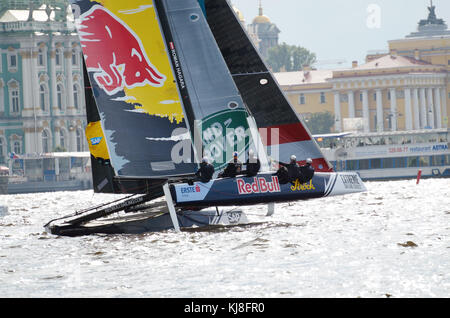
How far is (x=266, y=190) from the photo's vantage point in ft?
78.2

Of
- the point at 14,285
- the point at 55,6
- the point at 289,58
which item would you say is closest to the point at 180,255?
the point at 14,285

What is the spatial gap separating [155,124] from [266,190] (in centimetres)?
303

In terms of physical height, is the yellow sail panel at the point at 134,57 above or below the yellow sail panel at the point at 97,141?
above

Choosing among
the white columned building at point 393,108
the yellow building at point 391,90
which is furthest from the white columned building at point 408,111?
the white columned building at point 393,108

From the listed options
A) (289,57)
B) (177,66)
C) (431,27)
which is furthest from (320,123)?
(177,66)

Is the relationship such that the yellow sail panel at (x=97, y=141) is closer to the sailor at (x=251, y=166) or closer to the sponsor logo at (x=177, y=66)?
the sponsor logo at (x=177, y=66)

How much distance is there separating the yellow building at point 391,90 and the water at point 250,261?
89143 millimetres

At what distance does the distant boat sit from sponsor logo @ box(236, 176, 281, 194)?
47.8 m

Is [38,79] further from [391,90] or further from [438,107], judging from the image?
[438,107]

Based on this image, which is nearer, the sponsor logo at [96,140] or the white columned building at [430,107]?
the sponsor logo at [96,140]

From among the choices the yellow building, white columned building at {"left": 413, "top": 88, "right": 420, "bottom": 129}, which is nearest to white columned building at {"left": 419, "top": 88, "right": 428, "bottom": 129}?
the yellow building

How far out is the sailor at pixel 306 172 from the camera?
24141 millimetres

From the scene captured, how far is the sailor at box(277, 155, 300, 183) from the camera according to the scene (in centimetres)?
2395

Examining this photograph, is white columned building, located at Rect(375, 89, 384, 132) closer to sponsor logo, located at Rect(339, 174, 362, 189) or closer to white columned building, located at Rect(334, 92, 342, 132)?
white columned building, located at Rect(334, 92, 342, 132)
